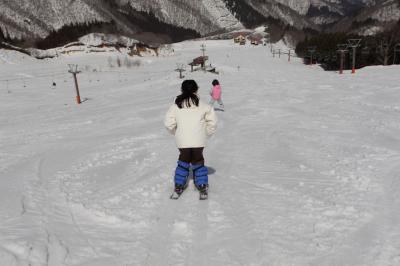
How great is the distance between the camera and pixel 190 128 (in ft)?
18.2

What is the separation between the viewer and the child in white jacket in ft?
18.1

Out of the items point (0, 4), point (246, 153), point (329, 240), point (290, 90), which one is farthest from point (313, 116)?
point (0, 4)

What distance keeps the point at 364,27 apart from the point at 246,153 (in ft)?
580

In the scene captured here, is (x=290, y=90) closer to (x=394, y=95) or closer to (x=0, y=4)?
(x=394, y=95)

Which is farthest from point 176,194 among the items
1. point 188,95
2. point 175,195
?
point 188,95

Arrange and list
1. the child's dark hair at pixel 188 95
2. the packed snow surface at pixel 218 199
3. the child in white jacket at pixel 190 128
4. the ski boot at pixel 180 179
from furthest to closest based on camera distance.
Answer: the ski boot at pixel 180 179
the child in white jacket at pixel 190 128
the child's dark hair at pixel 188 95
the packed snow surface at pixel 218 199

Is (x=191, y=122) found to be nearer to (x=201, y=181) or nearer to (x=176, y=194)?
(x=201, y=181)

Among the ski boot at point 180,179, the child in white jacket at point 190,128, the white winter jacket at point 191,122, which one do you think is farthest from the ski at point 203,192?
the white winter jacket at point 191,122

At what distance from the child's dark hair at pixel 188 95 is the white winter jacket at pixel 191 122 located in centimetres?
6

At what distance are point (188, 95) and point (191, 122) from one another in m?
0.41

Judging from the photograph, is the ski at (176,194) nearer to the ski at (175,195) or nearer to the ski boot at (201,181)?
the ski at (175,195)

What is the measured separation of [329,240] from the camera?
4.20 meters

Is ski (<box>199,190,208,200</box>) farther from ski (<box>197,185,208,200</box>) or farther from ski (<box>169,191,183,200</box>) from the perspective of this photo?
ski (<box>169,191,183,200</box>)

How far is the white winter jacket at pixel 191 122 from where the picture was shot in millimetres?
5547
